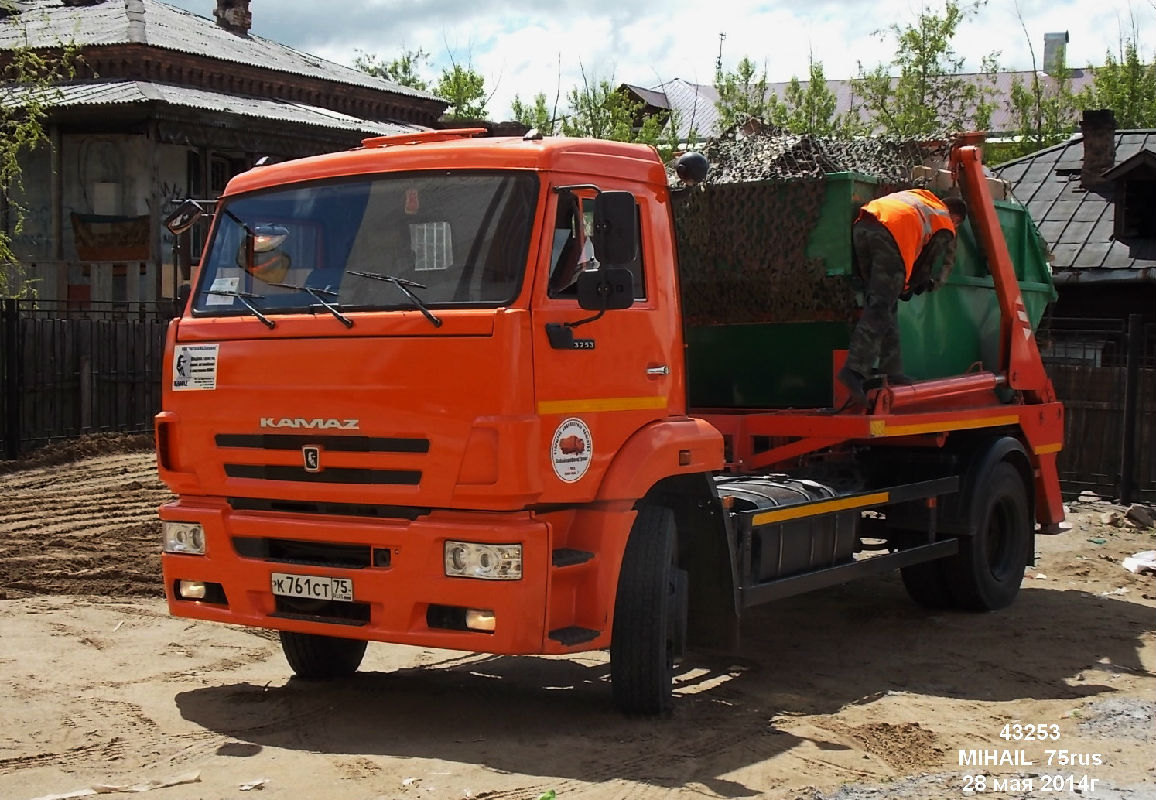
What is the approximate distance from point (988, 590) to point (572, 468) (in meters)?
4.63

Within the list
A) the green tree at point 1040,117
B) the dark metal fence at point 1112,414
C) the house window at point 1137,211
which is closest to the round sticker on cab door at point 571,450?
the dark metal fence at point 1112,414

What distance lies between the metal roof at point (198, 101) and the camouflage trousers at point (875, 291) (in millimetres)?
14564

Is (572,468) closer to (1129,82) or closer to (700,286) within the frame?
(700,286)

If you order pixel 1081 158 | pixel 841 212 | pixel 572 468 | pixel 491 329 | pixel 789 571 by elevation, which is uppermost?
pixel 1081 158

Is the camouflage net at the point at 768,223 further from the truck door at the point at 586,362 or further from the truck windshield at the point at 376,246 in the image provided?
the truck windshield at the point at 376,246

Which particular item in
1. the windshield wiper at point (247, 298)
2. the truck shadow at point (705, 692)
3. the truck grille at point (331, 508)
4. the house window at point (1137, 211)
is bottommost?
the truck shadow at point (705, 692)

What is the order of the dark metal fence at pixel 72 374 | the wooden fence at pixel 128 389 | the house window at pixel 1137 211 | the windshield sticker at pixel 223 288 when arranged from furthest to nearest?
the house window at pixel 1137 211 → the wooden fence at pixel 128 389 → the dark metal fence at pixel 72 374 → the windshield sticker at pixel 223 288

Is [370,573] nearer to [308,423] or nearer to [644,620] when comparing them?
[308,423]

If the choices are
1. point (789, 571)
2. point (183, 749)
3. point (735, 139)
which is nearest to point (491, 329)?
point (183, 749)

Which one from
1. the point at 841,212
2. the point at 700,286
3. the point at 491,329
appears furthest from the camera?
the point at 700,286

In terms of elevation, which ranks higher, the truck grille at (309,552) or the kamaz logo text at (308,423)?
the kamaz logo text at (308,423)

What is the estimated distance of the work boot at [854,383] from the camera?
826 centimetres

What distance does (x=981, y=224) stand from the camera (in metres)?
9.61

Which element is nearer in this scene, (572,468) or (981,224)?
(572,468)
